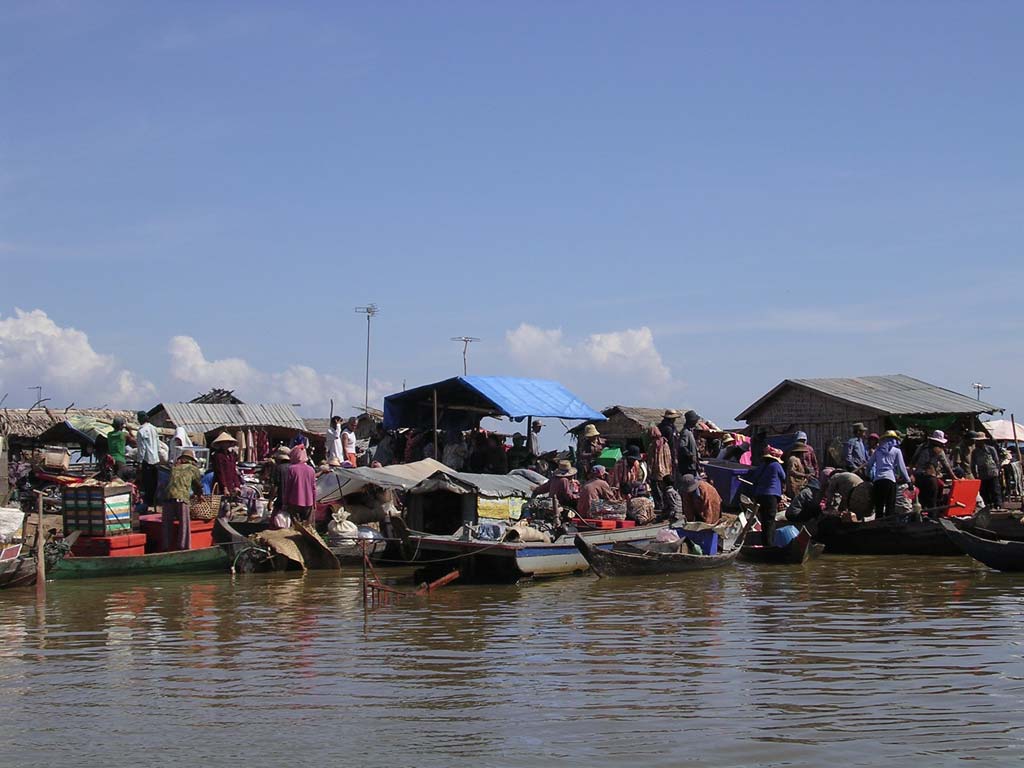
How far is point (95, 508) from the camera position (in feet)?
52.7

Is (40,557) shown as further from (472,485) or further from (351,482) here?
(472,485)

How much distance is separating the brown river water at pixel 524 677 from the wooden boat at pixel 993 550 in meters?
0.55

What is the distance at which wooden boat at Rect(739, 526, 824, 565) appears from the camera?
1630 cm

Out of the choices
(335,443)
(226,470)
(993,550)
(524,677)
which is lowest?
(524,677)

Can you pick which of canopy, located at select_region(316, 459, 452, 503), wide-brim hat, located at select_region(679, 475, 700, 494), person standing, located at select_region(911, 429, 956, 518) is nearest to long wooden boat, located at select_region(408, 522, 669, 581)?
wide-brim hat, located at select_region(679, 475, 700, 494)

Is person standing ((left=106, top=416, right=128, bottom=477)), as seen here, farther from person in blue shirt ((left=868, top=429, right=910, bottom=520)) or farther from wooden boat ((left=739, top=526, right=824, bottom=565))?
person in blue shirt ((left=868, top=429, right=910, bottom=520))

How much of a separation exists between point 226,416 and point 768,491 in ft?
56.8

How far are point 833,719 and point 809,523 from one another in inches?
449

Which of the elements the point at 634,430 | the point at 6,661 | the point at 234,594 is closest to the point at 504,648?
the point at 6,661

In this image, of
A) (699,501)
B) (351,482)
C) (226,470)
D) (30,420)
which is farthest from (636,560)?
(30,420)

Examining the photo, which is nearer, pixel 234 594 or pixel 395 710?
pixel 395 710

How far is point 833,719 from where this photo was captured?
23.6 ft

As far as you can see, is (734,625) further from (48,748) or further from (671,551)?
(48,748)

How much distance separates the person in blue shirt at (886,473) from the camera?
1758cm
